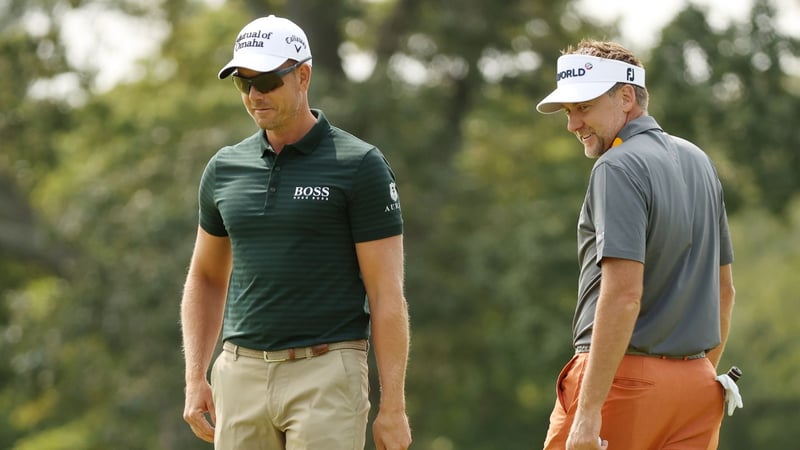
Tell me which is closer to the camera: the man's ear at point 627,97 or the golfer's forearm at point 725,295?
the man's ear at point 627,97

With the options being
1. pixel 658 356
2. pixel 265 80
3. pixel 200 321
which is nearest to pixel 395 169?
pixel 200 321

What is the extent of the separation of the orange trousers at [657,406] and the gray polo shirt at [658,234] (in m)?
0.07

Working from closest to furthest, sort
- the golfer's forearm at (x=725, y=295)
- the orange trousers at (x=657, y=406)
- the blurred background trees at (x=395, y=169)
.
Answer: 1. the orange trousers at (x=657, y=406)
2. the golfer's forearm at (x=725, y=295)
3. the blurred background trees at (x=395, y=169)

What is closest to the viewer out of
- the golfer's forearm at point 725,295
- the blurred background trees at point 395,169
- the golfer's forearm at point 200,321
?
the golfer's forearm at point 725,295

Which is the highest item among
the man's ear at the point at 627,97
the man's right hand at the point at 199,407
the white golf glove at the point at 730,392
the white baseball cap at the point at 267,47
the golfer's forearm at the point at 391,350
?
the white baseball cap at the point at 267,47

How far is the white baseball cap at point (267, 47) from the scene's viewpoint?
4.75 metres

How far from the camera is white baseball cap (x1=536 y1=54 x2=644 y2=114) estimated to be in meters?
4.60

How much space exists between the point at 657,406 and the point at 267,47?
1.81 m

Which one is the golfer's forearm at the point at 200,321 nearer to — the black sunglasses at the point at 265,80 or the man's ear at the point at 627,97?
the black sunglasses at the point at 265,80

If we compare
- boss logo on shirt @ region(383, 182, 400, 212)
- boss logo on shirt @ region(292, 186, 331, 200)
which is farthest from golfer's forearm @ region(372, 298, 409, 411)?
boss logo on shirt @ region(292, 186, 331, 200)

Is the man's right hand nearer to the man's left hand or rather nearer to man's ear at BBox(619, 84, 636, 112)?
the man's left hand

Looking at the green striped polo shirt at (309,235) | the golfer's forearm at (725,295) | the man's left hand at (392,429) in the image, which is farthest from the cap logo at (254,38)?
the golfer's forearm at (725,295)

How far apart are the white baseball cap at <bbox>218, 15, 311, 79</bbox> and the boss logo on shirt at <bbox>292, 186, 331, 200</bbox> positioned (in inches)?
16.9

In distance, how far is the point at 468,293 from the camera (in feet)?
69.2
